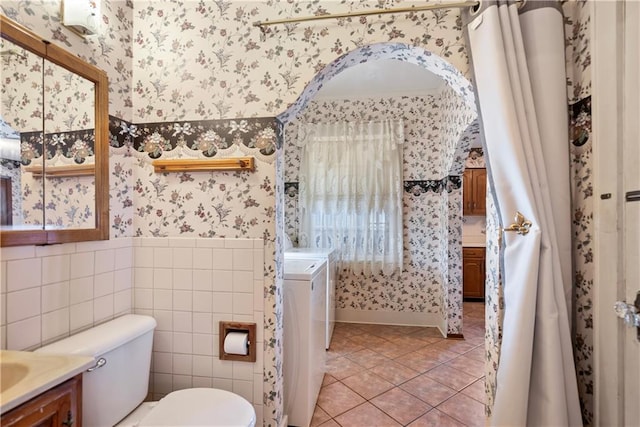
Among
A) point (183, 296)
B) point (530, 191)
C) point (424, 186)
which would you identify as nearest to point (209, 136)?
point (183, 296)

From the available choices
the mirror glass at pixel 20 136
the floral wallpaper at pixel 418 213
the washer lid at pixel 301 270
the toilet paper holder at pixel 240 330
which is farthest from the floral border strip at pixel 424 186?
the mirror glass at pixel 20 136

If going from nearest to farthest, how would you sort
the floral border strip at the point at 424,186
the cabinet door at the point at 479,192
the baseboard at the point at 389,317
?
the floral border strip at the point at 424,186 → the baseboard at the point at 389,317 → the cabinet door at the point at 479,192

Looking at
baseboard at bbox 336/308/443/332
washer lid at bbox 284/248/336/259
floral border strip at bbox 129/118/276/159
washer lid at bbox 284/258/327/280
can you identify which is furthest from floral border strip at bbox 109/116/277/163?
baseboard at bbox 336/308/443/332

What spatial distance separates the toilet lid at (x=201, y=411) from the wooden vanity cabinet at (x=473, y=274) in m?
4.02

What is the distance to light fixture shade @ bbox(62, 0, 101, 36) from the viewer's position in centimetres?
121

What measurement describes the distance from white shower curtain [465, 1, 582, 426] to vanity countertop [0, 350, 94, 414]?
57.7 inches

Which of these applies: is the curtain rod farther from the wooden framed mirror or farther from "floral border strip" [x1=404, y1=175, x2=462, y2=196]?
"floral border strip" [x1=404, y1=175, x2=462, y2=196]

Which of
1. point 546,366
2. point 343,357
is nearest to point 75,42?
point 546,366

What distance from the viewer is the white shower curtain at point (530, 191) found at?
1.09 meters

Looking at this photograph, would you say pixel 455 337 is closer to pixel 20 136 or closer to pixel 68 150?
pixel 68 150

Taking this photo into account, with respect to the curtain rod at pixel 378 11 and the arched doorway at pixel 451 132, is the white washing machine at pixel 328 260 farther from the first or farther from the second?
the curtain rod at pixel 378 11

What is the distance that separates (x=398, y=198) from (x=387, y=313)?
135 centimetres

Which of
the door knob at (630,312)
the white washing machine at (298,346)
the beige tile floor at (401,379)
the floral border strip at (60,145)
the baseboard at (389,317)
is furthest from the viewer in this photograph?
the baseboard at (389,317)

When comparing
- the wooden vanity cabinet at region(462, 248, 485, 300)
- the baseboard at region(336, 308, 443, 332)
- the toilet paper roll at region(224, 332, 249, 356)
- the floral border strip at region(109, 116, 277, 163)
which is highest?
the floral border strip at region(109, 116, 277, 163)
